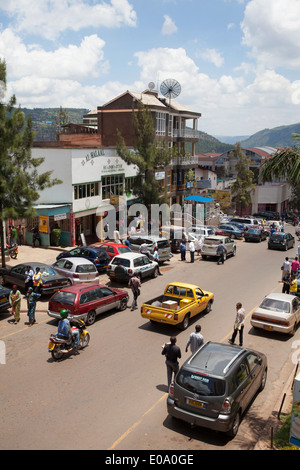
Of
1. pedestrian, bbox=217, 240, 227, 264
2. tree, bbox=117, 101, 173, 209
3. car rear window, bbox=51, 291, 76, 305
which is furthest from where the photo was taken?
tree, bbox=117, 101, 173, 209

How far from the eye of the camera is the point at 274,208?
228ft

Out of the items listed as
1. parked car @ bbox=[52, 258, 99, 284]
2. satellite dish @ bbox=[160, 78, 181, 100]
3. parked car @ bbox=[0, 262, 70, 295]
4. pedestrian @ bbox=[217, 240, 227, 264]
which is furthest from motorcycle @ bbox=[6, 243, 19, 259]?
satellite dish @ bbox=[160, 78, 181, 100]

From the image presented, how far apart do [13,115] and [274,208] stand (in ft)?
183

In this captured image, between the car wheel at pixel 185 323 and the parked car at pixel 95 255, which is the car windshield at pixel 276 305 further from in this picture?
the parked car at pixel 95 255

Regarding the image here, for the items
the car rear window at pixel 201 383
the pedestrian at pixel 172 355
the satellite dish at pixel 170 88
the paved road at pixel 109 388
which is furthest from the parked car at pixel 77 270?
the satellite dish at pixel 170 88

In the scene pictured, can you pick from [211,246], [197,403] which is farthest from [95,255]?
[197,403]

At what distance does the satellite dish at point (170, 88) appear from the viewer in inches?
1767

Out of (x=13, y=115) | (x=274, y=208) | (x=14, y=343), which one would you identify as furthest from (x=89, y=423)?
(x=274, y=208)

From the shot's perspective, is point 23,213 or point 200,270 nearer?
point 23,213

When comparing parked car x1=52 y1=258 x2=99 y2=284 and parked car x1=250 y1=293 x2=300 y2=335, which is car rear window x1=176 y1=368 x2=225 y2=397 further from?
parked car x1=52 y1=258 x2=99 y2=284

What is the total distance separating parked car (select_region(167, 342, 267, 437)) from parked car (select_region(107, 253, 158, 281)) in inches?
441

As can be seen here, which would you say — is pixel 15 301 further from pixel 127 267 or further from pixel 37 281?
pixel 127 267

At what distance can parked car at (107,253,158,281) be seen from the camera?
20875 mm
